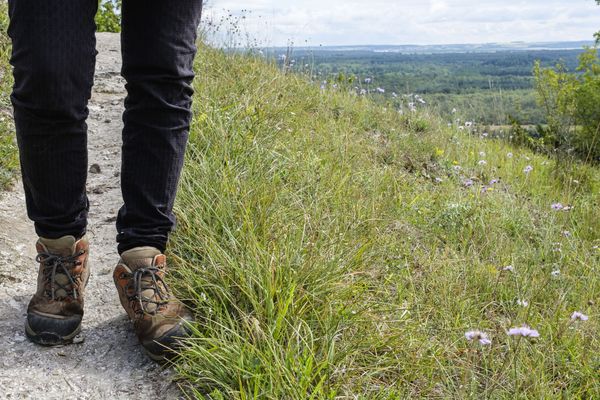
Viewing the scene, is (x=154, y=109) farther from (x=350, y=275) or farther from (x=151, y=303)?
(x=350, y=275)

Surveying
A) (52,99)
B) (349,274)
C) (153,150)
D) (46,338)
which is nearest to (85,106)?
(52,99)

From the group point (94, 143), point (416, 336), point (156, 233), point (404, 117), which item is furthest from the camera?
point (404, 117)

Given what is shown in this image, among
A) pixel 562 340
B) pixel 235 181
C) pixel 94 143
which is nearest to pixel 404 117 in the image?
pixel 94 143

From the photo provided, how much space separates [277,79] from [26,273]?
133 inches

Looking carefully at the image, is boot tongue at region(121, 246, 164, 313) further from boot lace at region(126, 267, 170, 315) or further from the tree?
the tree

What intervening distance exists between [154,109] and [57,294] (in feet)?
2.18

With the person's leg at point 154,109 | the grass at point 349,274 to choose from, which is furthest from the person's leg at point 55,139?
the grass at point 349,274

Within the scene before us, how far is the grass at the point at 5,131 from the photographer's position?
3244mm

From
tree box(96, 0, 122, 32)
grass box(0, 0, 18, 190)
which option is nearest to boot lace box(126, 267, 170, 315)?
grass box(0, 0, 18, 190)

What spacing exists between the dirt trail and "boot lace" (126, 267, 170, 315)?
174mm

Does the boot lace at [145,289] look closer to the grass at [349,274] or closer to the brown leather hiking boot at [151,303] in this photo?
the brown leather hiking boot at [151,303]

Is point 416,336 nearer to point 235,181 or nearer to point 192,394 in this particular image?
point 192,394

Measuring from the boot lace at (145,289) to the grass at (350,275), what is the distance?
15 cm

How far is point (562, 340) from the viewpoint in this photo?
2.20 meters
